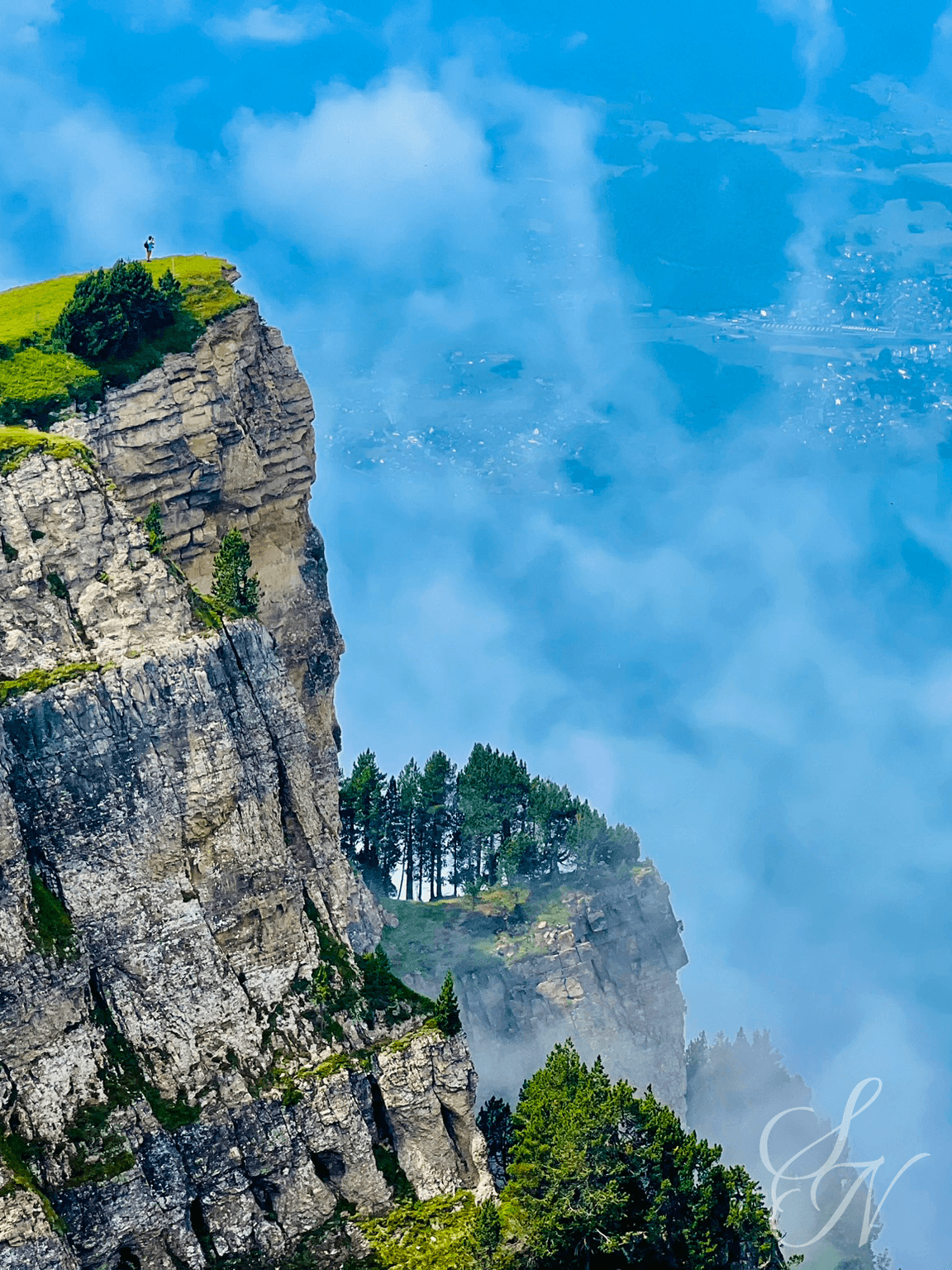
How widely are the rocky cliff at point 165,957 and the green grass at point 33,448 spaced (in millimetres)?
415

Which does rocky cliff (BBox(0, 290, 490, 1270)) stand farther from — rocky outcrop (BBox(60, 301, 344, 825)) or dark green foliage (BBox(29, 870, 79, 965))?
rocky outcrop (BBox(60, 301, 344, 825))

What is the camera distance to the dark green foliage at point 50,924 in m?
87.9

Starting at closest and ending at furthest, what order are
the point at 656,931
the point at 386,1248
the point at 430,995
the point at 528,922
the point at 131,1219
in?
the point at 131,1219 < the point at 386,1248 < the point at 430,995 < the point at 528,922 < the point at 656,931

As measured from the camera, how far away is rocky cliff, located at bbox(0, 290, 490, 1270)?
286 feet

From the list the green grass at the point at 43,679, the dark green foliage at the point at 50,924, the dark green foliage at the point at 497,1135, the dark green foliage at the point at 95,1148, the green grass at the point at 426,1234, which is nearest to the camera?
the dark green foliage at the point at 95,1148

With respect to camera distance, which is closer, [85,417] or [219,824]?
[219,824]

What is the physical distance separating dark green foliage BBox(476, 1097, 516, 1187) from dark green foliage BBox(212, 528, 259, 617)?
3308 cm

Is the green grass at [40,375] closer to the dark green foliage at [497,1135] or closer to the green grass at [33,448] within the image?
the green grass at [33,448]

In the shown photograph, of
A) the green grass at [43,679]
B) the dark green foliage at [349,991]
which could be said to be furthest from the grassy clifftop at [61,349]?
the dark green foliage at [349,991]

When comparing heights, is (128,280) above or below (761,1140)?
above

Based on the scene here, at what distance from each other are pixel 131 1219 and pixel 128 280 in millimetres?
63191

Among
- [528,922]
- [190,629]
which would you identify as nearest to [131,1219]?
[190,629]

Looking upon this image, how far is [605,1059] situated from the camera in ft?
Answer: 549

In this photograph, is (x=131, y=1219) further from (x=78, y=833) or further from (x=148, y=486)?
(x=148, y=486)
